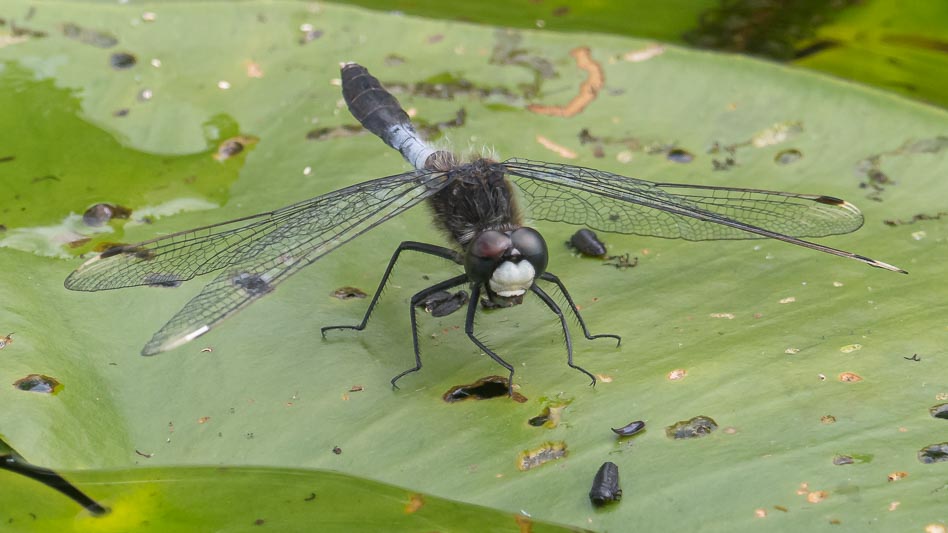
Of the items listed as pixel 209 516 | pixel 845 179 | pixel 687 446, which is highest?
pixel 845 179

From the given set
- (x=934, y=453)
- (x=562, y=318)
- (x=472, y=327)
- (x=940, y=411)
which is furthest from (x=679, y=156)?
(x=934, y=453)

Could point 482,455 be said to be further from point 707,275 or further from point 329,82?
point 329,82

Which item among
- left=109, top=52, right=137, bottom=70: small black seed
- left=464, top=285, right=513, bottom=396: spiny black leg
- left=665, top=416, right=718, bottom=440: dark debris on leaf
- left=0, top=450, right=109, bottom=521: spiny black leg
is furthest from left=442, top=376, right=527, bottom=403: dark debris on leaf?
left=109, top=52, right=137, bottom=70: small black seed

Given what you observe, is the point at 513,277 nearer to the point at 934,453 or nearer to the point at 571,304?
the point at 571,304

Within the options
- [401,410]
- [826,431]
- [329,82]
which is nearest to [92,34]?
[329,82]

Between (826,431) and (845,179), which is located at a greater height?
(845,179)

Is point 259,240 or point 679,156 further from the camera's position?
point 679,156

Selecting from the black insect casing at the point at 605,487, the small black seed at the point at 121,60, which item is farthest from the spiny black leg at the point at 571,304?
the small black seed at the point at 121,60

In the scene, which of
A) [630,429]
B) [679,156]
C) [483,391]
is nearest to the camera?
[630,429]
